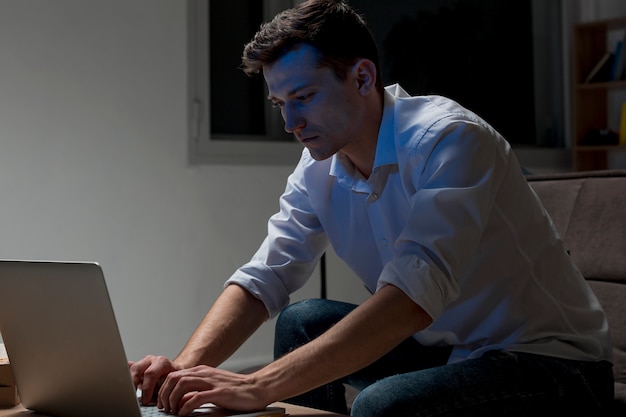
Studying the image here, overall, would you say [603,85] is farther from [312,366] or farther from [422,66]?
[312,366]

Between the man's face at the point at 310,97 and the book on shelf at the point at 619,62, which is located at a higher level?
the book on shelf at the point at 619,62

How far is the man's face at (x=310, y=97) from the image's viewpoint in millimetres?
1479

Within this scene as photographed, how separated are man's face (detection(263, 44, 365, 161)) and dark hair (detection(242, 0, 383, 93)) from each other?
2cm

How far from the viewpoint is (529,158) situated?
184 inches

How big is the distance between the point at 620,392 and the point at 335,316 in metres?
0.56

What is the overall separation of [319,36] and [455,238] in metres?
0.43

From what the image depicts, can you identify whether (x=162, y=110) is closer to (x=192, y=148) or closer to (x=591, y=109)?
(x=192, y=148)

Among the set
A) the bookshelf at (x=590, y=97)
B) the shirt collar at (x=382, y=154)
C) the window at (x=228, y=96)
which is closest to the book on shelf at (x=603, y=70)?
the bookshelf at (x=590, y=97)

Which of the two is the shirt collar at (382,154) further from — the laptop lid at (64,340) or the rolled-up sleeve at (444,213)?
the laptop lid at (64,340)

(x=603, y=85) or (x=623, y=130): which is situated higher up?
(x=603, y=85)

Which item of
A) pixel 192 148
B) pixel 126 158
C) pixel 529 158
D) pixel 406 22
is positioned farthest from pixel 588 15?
pixel 126 158

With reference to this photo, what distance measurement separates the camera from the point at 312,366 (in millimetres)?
1219

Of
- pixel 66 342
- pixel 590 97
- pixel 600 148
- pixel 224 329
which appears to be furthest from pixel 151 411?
pixel 590 97

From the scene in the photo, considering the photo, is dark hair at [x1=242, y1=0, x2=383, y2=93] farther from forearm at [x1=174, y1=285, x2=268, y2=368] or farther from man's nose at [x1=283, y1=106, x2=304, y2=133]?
forearm at [x1=174, y1=285, x2=268, y2=368]
